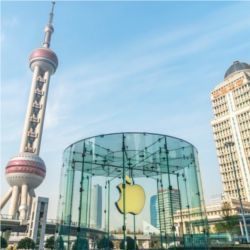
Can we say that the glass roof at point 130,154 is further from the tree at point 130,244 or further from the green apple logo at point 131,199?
the tree at point 130,244

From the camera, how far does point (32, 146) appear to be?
80875 mm

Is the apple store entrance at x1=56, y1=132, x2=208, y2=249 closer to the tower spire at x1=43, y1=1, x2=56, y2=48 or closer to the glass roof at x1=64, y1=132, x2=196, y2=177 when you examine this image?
the glass roof at x1=64, y1=132, x2=196, y2=177

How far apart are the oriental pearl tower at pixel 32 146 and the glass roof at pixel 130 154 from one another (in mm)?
55492

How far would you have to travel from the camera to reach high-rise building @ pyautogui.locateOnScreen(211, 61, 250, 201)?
79.7 metres

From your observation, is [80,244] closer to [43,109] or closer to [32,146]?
[32,146]

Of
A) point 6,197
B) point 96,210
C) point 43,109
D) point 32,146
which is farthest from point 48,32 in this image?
point 96,210

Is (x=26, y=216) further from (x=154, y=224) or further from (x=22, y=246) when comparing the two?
(x=154, y=224)

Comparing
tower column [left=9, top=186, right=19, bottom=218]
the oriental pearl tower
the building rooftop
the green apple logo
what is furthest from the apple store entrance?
the building rooftop

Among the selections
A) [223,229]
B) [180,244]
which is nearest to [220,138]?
[223,229]

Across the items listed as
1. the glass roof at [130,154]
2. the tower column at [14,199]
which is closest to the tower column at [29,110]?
the tower column at [14,199]

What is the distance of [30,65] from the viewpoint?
9175 cm

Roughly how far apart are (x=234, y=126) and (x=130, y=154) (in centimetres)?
7483

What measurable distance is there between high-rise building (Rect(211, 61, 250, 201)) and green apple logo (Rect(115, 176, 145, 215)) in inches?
2640

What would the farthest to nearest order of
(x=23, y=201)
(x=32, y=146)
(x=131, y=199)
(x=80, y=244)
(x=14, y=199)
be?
(x=32, y=146) → (x=14, y=199) → (x=23, y=201) → (x=131, y=199) → (x=80, y=244)
